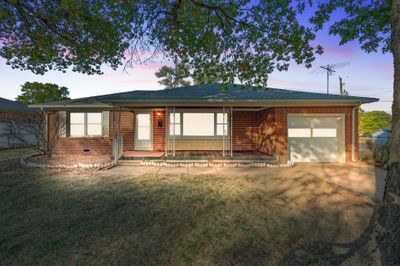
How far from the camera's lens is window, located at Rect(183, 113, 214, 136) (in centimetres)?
1273

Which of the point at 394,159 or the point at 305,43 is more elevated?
the point at 305,43

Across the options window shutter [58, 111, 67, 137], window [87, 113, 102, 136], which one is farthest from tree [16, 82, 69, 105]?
window [87, 113, 102, 136]

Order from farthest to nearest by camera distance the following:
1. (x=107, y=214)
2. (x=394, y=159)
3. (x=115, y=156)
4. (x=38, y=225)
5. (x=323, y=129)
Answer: (x=323, y=129) < (x=115, y=156) < (x=107, y=214) < (x=38, y=225) < (x=394, y=159)

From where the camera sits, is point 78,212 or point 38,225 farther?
point 78,212

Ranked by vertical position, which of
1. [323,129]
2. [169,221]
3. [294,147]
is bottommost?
[169,221]

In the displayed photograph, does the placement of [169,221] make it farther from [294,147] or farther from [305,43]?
[294,147]

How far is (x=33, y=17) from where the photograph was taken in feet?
26.7

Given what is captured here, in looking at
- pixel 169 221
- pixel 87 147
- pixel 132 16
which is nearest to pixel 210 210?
pixel 169 221

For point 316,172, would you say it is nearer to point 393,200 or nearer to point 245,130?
point 245,130

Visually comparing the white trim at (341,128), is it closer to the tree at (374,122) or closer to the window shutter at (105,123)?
the window shutter at (105,123)

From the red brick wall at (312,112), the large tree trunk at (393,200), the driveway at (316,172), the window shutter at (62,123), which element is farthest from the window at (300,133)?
the window shutter at (62,123)

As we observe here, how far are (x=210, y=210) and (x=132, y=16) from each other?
22.2 feet

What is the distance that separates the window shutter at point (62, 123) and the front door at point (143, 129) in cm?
391

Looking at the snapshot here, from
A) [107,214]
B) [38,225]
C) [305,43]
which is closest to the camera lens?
[38,225]
